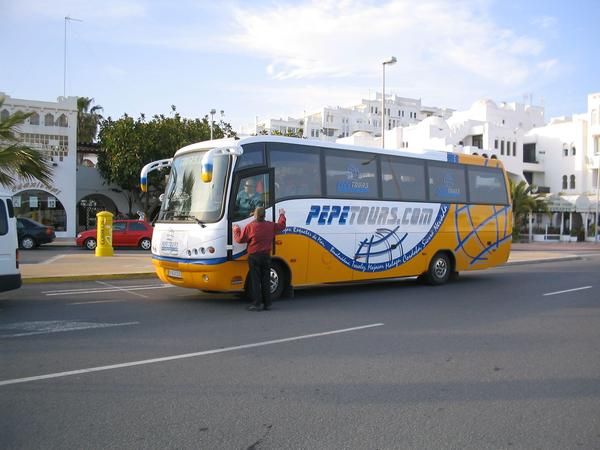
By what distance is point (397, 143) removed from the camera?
58.5m

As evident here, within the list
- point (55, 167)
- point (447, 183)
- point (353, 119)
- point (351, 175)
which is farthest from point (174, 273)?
point (353, 119)

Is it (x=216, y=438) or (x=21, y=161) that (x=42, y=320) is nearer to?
(x=216, y=438)

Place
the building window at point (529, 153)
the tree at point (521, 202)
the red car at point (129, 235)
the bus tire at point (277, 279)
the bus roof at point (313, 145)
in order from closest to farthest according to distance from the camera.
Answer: the bus roof at point (313, 145)
the bus tire at point (277, 279)
the red car at point (129, 235)
the tree at point (521, 202)
the building window at point (529, 153)

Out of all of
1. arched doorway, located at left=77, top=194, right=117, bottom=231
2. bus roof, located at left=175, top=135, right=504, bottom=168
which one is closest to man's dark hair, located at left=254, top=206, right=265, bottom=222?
bus roof, located at left=175, top=135, right=504, bottom=168

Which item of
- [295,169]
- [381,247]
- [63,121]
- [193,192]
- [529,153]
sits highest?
[529,153]

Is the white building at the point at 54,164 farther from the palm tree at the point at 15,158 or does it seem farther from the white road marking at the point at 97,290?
the white road marking at the point at 97,290

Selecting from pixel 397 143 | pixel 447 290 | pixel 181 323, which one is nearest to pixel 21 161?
pixel 181 323

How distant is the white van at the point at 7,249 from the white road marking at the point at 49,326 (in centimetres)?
153

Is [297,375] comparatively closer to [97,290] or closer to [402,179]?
[97,290]

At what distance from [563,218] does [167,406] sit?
172 ft

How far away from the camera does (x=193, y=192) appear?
10.9 meters

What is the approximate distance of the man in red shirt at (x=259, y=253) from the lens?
9922 mm

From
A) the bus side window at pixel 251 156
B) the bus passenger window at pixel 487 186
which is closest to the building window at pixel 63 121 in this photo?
the bus passenger window at pixel 487 186

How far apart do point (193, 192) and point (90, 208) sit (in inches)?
1281
